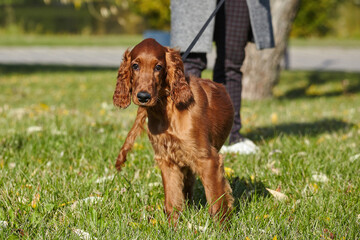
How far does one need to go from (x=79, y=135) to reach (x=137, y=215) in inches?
80.8

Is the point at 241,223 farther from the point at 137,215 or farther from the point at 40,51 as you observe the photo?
the point at 40,51

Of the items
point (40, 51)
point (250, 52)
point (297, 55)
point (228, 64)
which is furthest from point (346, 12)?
point (228, 64)

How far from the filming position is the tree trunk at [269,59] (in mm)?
7125

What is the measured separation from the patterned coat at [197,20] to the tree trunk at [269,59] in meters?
3.44

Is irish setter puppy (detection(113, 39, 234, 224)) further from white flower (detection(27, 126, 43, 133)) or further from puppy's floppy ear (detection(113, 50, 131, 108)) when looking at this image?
white flower (detection(27, 126, 43, 133))

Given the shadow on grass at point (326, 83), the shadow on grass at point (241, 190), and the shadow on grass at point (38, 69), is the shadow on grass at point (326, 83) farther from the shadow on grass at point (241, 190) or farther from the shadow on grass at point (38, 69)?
the shadow on grass at point (38, 69)

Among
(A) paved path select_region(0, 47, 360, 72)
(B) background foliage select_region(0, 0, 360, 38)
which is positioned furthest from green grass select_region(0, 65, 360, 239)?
(B) background foliage select_region(0, 0, 360, 38)

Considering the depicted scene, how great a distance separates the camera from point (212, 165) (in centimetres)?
240

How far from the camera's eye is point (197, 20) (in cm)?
369

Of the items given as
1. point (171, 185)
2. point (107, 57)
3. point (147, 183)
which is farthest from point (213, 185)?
point (107, 57)

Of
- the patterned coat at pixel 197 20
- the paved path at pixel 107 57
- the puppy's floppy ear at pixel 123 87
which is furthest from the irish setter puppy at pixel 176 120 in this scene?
the paved path at pixel 107 57

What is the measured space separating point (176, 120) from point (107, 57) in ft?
56.0

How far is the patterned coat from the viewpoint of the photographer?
3.65 m

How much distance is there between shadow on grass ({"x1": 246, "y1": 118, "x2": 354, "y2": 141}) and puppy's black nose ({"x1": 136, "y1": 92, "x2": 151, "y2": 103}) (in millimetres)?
2638
